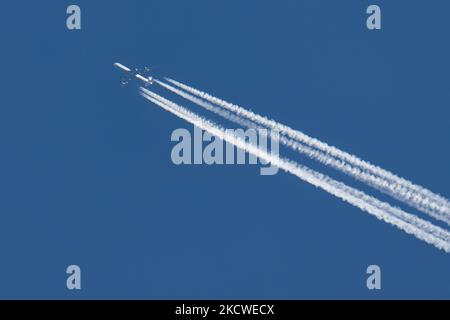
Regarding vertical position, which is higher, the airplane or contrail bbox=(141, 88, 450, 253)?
the airplane

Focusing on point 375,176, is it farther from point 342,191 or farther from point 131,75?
point 131,75

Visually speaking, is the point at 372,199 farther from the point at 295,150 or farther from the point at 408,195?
the point at 295,150

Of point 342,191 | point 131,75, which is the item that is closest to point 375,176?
point 342,191

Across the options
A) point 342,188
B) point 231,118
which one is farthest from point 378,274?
point 231,118

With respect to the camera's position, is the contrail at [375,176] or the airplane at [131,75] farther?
the airplane at [131,75]
